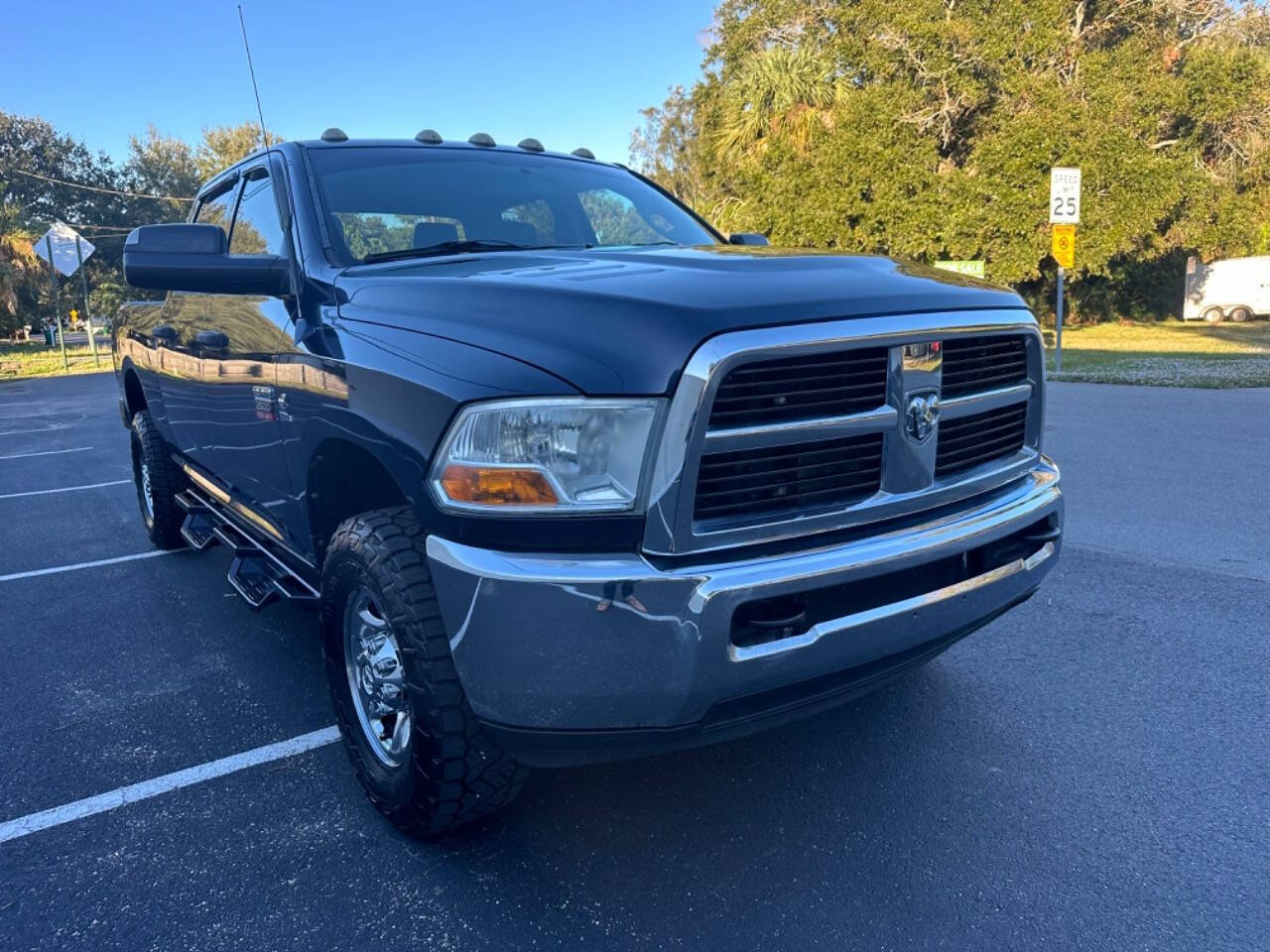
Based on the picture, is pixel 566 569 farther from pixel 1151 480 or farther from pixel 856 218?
pixel 856 218

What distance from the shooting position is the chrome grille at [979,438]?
2449 millimetres

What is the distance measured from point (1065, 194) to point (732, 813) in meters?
12.1

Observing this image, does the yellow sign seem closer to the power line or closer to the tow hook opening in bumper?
the tow hook opening in bumper

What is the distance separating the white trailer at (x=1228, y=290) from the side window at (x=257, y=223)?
30.8m

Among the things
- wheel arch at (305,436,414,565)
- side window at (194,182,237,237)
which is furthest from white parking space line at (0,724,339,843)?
side window at (194,182,237,237)

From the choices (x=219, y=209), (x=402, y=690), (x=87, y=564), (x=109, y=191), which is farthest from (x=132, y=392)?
(x=109, y=191)

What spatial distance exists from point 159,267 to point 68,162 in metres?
52.1

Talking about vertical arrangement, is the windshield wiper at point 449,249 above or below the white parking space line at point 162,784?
above

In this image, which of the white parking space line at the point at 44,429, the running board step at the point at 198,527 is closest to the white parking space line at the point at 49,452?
the white parking space line at the point at 44,429

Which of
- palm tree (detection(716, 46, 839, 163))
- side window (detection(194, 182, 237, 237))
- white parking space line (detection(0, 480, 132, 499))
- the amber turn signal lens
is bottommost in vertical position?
white parking space line (detection(0, 480, 132, 499))

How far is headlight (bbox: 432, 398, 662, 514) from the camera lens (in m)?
1.93

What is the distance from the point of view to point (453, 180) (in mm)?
3518

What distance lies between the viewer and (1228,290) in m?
27.9

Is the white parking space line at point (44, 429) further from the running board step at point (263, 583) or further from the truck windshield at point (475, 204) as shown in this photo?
the truck windshield at point (475, 204)
